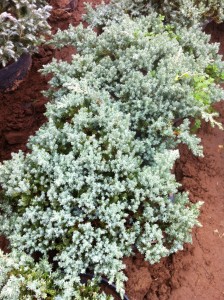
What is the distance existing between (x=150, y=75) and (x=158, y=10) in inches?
35.5

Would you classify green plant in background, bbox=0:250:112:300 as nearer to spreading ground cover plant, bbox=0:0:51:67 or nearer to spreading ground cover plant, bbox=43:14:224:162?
Result: spreading ground cover plant, bbox=43:14:224:162

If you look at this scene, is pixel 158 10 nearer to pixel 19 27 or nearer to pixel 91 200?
pixel 19 27

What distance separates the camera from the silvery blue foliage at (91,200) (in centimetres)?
227

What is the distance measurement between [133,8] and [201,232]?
5.92 feet

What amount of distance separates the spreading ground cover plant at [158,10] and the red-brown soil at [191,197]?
0.66 metres

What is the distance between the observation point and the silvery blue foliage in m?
2.27

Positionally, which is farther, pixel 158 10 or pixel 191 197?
pixel 158 10

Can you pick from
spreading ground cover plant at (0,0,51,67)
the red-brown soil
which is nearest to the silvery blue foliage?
the red-brown soil

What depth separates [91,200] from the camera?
2.30 meters

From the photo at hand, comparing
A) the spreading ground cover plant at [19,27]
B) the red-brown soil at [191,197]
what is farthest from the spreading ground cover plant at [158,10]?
the red-brown soil at [191,197]

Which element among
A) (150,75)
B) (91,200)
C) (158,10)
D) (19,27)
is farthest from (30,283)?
(158,10)

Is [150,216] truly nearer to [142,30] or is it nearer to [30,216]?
[30,216]

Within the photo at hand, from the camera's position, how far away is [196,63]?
115 inches

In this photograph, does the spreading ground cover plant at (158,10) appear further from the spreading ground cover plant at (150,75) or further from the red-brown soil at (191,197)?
the red-brown soil at (191,197)
